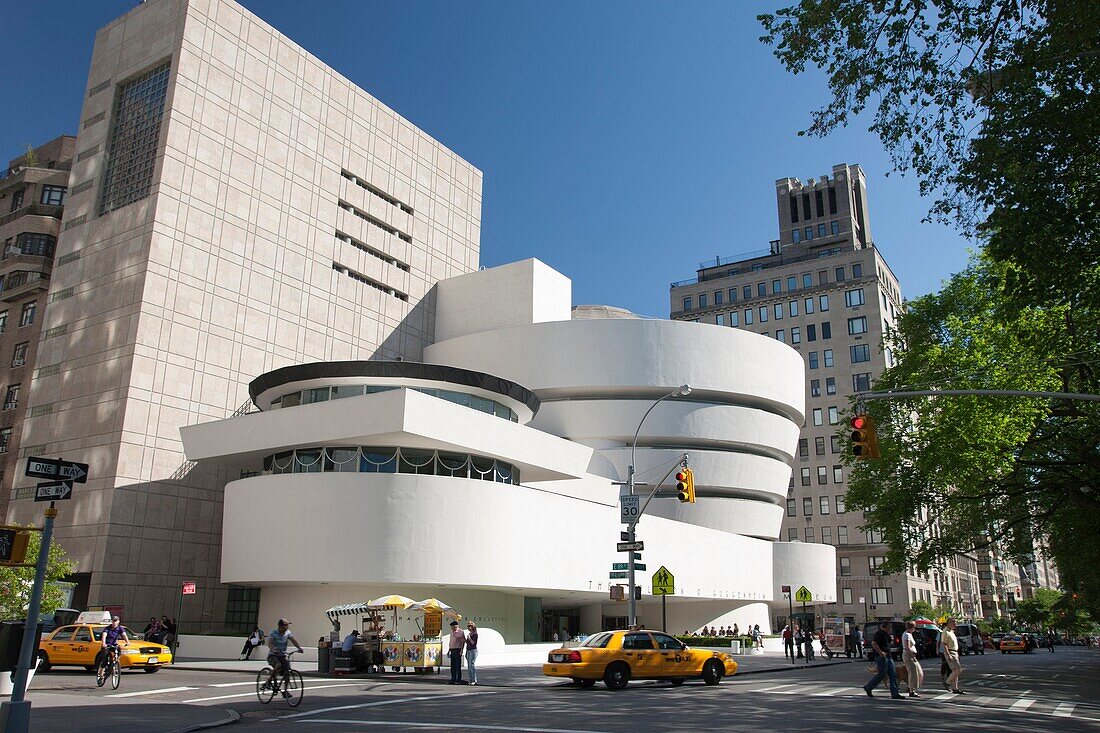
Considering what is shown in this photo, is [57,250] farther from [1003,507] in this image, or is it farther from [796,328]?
[796,328]

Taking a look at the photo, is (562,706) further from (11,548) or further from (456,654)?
(11,548)

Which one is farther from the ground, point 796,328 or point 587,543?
point 796,328

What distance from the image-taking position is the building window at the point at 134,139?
47.2 meters

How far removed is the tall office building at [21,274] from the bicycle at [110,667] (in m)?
30.0

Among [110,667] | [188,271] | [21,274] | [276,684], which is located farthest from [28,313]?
[276,684]

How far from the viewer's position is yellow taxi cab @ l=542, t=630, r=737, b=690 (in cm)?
2195

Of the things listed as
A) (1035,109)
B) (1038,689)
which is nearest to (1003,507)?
(1038,689)

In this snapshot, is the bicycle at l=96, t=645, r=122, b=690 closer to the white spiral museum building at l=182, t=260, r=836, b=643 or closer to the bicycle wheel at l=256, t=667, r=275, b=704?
the bicycle wheel at l=256, t=667, r=275, b=704

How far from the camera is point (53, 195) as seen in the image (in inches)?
2135

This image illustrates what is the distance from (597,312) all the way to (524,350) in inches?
1192

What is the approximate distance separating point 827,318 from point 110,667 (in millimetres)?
92944

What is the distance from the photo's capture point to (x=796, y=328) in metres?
104

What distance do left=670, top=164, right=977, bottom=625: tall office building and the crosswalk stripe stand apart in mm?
69056

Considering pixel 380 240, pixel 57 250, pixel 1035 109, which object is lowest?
pixel 1035 109
